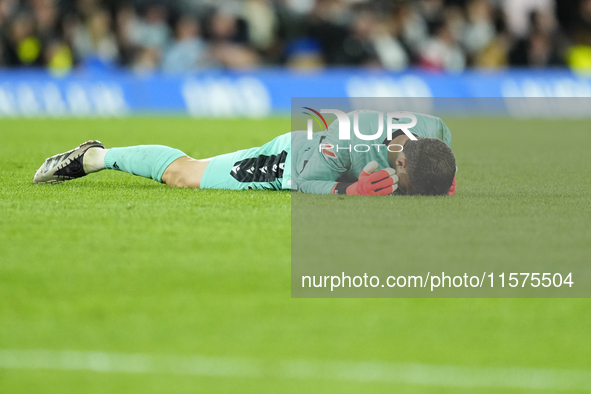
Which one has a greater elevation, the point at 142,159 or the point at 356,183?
the point at 142,159

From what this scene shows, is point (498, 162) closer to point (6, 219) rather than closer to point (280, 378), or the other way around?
point (6, 219)

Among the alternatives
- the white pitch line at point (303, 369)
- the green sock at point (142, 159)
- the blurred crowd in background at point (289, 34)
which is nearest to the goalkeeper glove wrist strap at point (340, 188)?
the green sock at point (142, 159)

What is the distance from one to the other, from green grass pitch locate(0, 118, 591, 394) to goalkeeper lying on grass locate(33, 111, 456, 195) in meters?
0.16

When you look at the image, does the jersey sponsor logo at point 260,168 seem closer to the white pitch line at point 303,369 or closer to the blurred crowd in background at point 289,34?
the white pitch line at point 303,369

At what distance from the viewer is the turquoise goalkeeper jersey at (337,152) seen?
17.9 feet

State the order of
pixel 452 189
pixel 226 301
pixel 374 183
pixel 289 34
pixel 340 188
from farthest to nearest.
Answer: pixel 289 34 < pixel 452 189 < pixel 340 188 < pixel 374 183 < pixel 226 301

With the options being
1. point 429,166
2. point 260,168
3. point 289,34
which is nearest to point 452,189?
point 429,166

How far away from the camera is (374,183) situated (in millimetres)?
5645

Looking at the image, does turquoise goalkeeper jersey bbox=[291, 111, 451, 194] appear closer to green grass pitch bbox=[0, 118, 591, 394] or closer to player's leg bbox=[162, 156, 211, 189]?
green grass pitch bbox=[0, 118, 591, 394]

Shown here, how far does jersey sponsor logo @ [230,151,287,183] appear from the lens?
583 cm

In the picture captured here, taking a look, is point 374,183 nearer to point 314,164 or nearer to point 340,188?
point 340,188

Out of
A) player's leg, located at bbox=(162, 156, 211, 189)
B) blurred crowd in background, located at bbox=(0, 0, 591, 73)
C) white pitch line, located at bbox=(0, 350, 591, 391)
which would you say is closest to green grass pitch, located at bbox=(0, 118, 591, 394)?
white pitch line, located at bbox=(0, 350, 591, 391)

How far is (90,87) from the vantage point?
16.2 metres

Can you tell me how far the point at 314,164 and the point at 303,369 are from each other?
3.02 m
